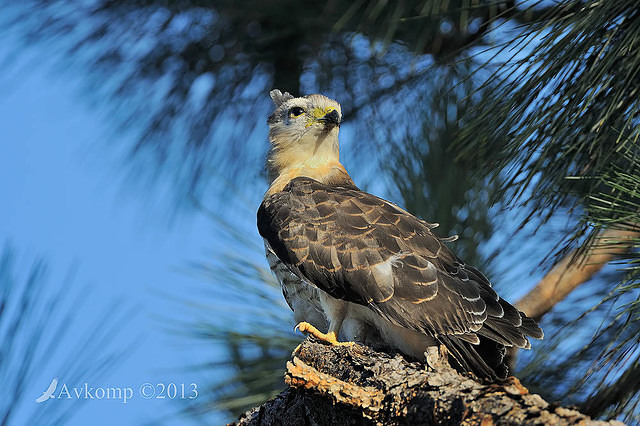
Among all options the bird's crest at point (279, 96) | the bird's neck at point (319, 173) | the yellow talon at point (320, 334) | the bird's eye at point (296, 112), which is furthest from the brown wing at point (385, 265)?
the bird's crest at point (279, 96)

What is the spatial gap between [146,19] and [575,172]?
2698 millimetres

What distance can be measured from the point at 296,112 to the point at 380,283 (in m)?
1.57

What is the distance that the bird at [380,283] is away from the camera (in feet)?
9.27

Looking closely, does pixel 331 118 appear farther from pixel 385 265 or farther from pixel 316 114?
pixel 385 265

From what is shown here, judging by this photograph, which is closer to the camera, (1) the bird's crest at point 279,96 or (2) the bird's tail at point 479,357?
(2) the bird's tail at point 479,357

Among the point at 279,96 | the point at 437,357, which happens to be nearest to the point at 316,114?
the point at 279,96

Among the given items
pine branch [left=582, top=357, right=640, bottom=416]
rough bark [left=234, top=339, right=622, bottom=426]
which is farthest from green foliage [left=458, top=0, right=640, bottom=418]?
rough bark [left=234, top=339, right=622, bottom=426]

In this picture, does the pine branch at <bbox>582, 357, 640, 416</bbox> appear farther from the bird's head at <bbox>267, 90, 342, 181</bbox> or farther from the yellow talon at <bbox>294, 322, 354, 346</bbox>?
the bird's head at <bbox>267, 90, 342, 181</bbox>

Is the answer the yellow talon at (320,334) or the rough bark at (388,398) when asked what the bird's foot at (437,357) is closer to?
the rough bark at (388,398)

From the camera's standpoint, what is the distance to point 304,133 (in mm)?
4199

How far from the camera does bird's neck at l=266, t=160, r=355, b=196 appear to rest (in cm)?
403

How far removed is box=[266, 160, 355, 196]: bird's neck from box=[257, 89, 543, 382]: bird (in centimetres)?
37

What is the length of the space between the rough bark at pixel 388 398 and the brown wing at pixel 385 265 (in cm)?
44

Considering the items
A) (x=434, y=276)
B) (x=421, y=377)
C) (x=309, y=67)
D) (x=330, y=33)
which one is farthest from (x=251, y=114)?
(x=421, y=377)
